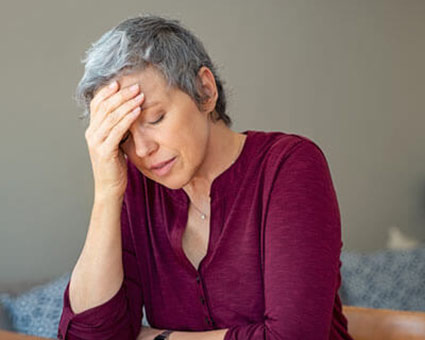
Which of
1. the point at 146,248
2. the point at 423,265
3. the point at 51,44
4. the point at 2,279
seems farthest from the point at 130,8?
the point at 423,265

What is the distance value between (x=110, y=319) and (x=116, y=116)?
424 millimetres

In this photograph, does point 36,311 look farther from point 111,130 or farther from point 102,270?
point 111,130

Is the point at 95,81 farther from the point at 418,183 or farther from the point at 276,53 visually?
the point at 418,183

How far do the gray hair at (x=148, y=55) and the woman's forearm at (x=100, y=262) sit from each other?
24 cm

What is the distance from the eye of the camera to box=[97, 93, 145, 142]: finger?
1165 millimetres

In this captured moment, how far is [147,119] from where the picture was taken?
3.93 ft

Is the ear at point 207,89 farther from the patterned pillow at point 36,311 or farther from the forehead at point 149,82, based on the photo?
the patterned pillow at point 36,311

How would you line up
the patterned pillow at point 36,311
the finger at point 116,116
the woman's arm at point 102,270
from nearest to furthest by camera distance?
the finger at point 116,116
the woman's arm at point 102,270
the patterned pillow at point 36,311

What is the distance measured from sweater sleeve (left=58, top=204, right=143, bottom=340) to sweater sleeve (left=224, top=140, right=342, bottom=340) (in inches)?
9.3

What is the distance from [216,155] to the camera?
1368mm

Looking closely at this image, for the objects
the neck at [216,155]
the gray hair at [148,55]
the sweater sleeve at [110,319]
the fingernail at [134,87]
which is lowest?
the sweater sleeve at [110,319]

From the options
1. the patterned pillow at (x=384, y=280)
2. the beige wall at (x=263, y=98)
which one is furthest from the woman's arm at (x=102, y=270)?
the patterned pillow at (x=384, y=280)

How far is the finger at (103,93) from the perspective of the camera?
46.7 inches

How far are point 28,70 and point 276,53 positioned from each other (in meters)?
1.25
